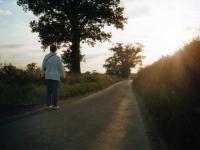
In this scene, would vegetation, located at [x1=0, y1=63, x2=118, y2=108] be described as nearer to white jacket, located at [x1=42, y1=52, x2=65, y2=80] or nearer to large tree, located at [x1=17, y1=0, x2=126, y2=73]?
white jacket, located at [x1=42, y1=52, x2=65, y2=80]

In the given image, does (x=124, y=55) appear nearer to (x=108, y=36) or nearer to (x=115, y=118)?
(x=108, y=36)

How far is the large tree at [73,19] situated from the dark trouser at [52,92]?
25815 mm

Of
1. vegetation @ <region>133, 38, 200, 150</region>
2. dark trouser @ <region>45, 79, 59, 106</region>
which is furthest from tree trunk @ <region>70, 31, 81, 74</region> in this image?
vegetation @ <region>133, 38, 200, 150</region>

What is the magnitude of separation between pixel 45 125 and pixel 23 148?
2779mm

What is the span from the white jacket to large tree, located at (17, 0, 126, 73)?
83.4ft

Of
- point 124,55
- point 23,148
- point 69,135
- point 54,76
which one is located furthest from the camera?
point 124,55

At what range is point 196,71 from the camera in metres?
9.59

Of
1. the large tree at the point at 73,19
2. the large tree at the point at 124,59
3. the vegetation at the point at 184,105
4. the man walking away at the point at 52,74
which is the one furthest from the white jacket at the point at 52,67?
the large tree at the point at 124,59

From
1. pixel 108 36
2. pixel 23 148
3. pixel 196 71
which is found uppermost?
pixel 108 36

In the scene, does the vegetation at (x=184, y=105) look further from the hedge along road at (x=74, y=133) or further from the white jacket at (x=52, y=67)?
the white jacket at (x=52, y=67)

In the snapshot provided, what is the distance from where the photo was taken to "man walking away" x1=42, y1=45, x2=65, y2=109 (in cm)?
1477

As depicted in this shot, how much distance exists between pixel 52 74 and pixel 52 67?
0.86ft

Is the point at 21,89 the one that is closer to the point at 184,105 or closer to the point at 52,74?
the point at 52,74

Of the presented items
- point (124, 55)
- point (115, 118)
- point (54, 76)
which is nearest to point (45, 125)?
point (115, 118)
